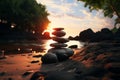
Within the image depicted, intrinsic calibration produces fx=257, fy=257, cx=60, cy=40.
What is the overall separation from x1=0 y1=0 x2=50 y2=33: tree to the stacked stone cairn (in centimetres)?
5324

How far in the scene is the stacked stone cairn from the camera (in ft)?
65.6

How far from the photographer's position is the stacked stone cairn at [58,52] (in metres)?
20.0

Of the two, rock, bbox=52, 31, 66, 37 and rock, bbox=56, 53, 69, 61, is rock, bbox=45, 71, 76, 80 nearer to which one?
rock, bbox=56, 53, 69, 61

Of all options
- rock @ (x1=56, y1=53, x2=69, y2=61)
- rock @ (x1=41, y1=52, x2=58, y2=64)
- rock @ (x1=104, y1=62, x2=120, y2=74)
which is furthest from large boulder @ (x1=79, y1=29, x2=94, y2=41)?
rock @ (x1=104, y1=62, x2=120, y2=74)

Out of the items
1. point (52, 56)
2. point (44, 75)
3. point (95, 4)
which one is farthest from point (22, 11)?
point (44, 75)

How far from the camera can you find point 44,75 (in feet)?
44.2

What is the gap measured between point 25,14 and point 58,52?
59.2m

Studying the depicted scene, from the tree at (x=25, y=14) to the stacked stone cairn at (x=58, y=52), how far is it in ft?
175

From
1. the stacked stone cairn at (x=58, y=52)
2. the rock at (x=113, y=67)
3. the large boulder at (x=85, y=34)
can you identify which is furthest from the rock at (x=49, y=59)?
the large boulder at (x=85, y=34)

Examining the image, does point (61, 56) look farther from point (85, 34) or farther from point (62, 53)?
point (85, 34)

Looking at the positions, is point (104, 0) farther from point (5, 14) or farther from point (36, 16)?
point (36, 16)

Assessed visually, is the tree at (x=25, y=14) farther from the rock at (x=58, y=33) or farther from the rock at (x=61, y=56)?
the rock at (x=61, y=56)

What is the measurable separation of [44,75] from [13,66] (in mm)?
5642

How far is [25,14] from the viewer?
79000mm
